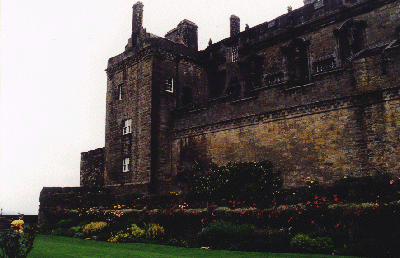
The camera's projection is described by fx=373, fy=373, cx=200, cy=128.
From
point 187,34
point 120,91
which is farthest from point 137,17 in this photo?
point 120,91

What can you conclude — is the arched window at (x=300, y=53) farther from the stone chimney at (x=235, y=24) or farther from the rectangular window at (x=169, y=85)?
the rectangular window at (x=169, y=85)

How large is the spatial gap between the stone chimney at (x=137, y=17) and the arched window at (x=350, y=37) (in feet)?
50.7

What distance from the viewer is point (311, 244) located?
40.3 ft

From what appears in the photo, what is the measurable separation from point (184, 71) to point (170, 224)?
51.4 feet

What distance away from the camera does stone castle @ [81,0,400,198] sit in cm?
1873

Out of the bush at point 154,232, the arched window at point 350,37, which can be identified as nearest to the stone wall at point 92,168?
the bush at point 154,232

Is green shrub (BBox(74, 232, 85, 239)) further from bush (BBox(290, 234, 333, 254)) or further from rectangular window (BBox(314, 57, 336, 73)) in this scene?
rectangular window (BBox(314, 57, 336, 73))

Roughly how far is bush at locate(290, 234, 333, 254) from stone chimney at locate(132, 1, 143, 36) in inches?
920

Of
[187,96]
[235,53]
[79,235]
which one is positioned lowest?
[79,235]

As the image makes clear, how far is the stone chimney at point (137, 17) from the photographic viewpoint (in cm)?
3098

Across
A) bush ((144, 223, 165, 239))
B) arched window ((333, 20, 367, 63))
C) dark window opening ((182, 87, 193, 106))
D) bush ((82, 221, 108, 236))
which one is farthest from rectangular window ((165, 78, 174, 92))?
bush ((144, 223, 165, 239))

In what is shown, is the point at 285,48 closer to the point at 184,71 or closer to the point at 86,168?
the point at 184,71

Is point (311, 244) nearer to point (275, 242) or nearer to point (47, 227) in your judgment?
point (275, 242)

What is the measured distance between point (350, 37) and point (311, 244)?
16.4m
